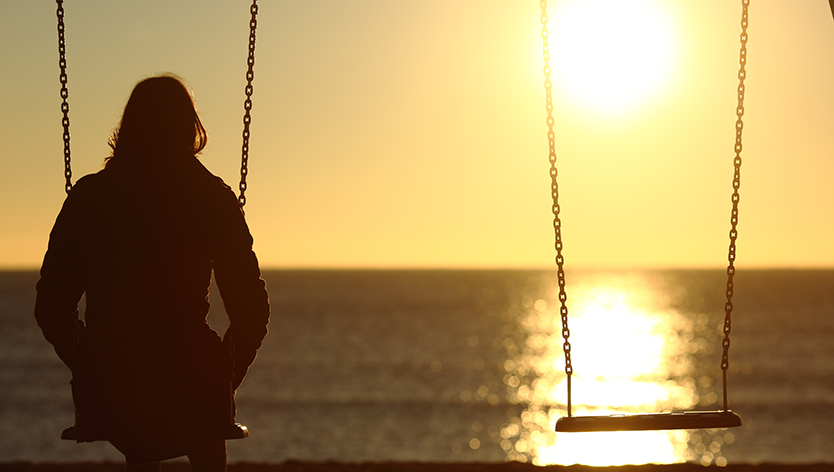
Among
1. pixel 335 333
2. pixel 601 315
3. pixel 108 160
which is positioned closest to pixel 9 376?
pixel 335 333

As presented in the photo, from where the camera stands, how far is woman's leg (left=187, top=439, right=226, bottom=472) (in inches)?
121

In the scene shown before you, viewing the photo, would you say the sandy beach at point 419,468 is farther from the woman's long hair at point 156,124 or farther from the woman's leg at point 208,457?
the woman's long hair at point 156,124

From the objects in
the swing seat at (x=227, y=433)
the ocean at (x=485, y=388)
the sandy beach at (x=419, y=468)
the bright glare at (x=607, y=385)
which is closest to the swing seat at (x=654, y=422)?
the swing seat at (x=227, y=433)

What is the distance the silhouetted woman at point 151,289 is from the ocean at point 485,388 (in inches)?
689

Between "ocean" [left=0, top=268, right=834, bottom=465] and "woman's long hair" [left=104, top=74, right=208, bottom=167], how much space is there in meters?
17.7

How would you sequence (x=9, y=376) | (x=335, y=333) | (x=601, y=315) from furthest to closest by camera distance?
(x=601, y=315), (x=335, y=333), (x=9, y=376)

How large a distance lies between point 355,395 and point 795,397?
52.1 ft

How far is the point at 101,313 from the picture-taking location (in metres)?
2.96

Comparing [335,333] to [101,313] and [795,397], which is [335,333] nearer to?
[795,397]

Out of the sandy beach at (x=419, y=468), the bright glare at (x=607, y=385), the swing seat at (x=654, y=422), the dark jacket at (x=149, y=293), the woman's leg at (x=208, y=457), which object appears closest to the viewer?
the dark jacket at (x=149, y=293)

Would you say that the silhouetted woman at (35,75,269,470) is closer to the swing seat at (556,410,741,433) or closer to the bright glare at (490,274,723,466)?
the swing seat at (556,410,741,433)

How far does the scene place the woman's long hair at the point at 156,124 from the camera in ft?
9.95

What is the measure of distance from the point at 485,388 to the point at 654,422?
31182 mm

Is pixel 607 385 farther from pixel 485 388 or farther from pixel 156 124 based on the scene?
pixel 156 124
